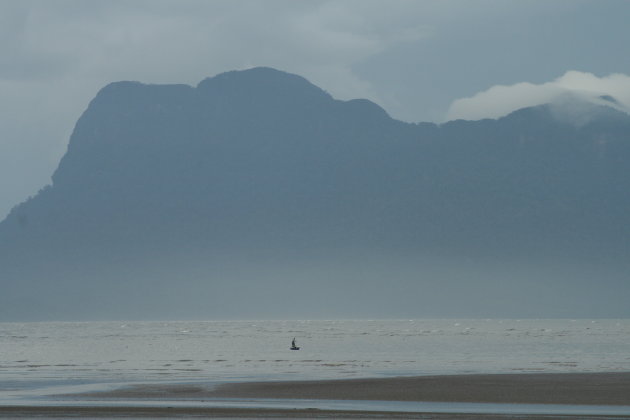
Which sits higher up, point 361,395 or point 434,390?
point 434,390

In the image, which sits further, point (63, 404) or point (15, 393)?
point (15, 393)

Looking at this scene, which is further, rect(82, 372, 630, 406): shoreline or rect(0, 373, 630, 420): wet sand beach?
rect(82, 372, 630, 406): shoreline

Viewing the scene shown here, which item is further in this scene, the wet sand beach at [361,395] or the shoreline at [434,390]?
the shoreline at [434,390]

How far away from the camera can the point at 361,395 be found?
4916 cm

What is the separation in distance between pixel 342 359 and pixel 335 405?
149 ft

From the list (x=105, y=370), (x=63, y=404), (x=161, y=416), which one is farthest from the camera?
(x=105, y=370)

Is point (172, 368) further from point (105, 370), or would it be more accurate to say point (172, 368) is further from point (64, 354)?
point (64, 354)

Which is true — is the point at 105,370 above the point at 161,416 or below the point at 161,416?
above

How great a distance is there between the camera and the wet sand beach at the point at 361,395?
39562mm

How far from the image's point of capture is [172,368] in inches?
3017

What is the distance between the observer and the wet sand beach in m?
39.6

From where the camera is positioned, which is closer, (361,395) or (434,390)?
(361,395)

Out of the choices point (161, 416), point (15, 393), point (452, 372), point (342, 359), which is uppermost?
point (342, 359)

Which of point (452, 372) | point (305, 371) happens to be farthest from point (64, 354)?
point (452, 372)
